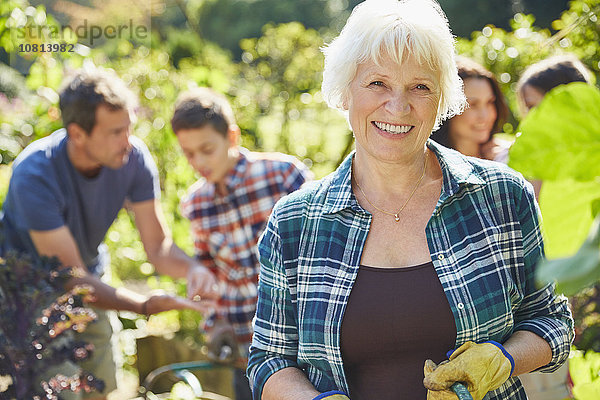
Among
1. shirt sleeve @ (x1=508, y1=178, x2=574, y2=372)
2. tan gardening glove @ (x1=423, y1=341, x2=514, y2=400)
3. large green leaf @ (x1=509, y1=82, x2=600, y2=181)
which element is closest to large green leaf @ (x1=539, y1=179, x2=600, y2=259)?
large green leaf @ (x1=509, y1=82, x2=600, y2=181)

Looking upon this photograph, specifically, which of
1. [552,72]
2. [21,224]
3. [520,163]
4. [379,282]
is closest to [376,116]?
[379,282]

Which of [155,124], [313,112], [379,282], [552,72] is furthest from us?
[313,112]

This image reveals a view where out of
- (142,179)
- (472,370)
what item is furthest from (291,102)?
(472,370)

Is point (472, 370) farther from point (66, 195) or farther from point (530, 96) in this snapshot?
point (66, 195)

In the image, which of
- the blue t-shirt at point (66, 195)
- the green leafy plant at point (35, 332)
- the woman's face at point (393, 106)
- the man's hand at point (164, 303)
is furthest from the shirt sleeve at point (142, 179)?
the woman's face at point (393, 106)

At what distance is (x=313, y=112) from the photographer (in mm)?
5410

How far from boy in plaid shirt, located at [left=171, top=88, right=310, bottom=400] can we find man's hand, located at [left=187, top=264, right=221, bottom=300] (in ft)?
0.52

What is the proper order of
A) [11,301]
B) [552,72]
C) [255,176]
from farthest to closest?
[255,176] → [552,72] → [11,301]

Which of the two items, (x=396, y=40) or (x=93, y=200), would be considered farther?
(x=93, y=200)

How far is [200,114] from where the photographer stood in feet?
9.33

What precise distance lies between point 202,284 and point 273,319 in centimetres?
124

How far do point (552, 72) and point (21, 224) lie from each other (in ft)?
7.23

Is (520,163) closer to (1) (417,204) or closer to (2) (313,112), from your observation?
(1) (417,204)

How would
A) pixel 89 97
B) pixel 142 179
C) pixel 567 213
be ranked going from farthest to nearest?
pixel 142 179
pixel 89 97
pixel 567 213
